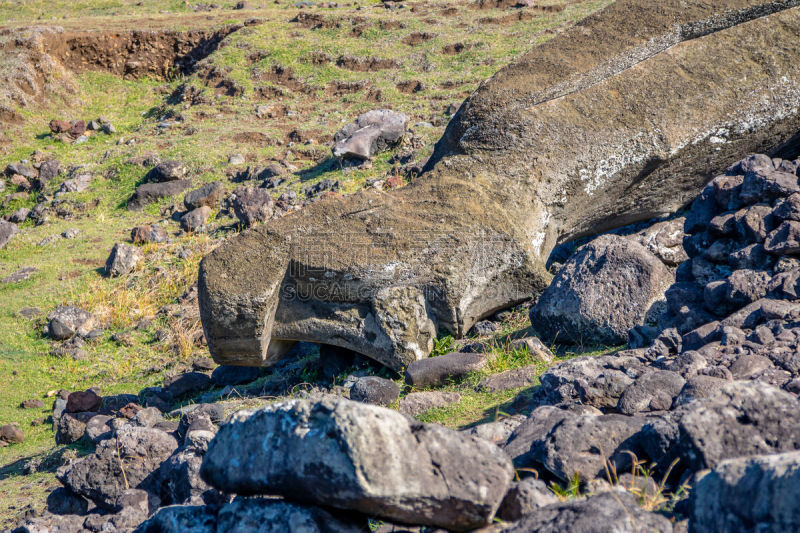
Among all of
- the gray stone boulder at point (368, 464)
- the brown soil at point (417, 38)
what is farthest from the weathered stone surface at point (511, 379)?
the brown soil at point (417, 38)

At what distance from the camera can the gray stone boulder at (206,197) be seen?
1226 centimetres

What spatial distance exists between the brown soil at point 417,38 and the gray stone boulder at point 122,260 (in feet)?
30.9

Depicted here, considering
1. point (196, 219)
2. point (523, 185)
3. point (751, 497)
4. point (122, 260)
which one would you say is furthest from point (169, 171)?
point (751, 497)

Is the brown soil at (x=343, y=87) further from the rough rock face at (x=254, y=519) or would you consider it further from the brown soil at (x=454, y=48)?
the rough rock face at (x=254, y=519)

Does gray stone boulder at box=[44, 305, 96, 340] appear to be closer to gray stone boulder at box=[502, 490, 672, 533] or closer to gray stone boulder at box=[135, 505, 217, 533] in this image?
gray stone boulder at box=[135, 505, 217, 533]

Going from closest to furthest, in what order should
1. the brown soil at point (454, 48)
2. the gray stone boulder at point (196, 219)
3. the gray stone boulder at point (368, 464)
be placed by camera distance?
the gray stone boulder at point (368, 464)
the gray stone boulder at point (196, 219)
the brown soil at point (454, 48)

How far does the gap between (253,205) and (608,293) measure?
685 cm

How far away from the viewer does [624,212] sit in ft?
24.0

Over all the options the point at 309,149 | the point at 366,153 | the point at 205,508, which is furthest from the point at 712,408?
the point at 309,149

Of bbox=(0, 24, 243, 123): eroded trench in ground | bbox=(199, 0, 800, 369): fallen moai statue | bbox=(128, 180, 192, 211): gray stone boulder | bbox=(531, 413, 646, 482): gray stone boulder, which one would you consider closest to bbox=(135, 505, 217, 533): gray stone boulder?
bbox=(531, 413, 646, 482): gray stone boulder

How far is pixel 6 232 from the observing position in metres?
12.5

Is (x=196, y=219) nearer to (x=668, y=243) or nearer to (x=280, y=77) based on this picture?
(x=280, y=77)

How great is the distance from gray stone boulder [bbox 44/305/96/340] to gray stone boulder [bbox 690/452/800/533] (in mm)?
8681

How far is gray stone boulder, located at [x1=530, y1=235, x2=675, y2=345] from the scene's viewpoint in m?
5.72
